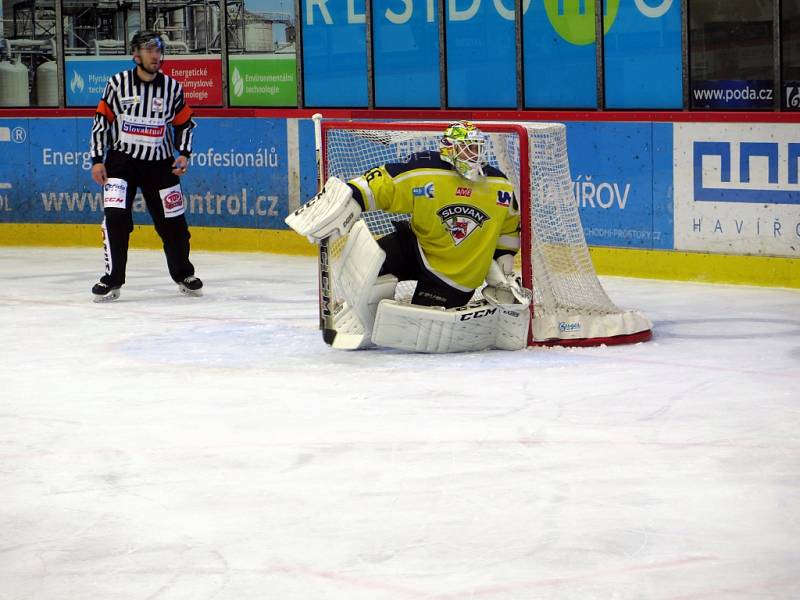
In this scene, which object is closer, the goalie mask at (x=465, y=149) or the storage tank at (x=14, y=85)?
the goalie mask at (x=465, y=149)

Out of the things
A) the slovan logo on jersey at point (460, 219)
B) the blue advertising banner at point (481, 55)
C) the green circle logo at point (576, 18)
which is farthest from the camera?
the blue advertising banner at point (481, 55)

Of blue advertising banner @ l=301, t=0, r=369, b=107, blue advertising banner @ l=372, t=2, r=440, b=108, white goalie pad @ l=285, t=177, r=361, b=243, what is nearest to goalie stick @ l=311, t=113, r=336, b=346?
white goalie pad @ l=285, t=177, r=361, b=243

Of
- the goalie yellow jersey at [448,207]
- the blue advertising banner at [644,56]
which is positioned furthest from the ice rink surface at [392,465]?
the blue advertising banner at [644,56]

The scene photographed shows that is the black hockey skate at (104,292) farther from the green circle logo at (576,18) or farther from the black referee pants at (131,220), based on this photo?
the green circle logo at (576,18)

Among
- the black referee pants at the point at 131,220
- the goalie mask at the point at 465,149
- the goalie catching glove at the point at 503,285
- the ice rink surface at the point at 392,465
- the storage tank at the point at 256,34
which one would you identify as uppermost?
the storage tank at the point at 256,34

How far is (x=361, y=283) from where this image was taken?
678 cm

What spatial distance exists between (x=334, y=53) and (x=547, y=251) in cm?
450

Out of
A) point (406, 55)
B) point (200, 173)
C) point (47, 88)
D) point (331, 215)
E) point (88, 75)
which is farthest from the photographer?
point (47, 88)

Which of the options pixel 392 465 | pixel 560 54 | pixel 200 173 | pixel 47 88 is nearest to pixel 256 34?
pixel 200 173

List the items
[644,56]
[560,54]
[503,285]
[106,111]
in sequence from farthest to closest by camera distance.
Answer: [560,54] → [644,56] → [106,111] → [503,285]

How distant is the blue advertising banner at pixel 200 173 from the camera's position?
36.4 ft

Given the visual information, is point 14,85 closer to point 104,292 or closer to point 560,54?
point 104,292

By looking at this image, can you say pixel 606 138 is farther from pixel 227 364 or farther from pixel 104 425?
pixel 104 425

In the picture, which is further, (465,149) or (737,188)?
(737,188)
